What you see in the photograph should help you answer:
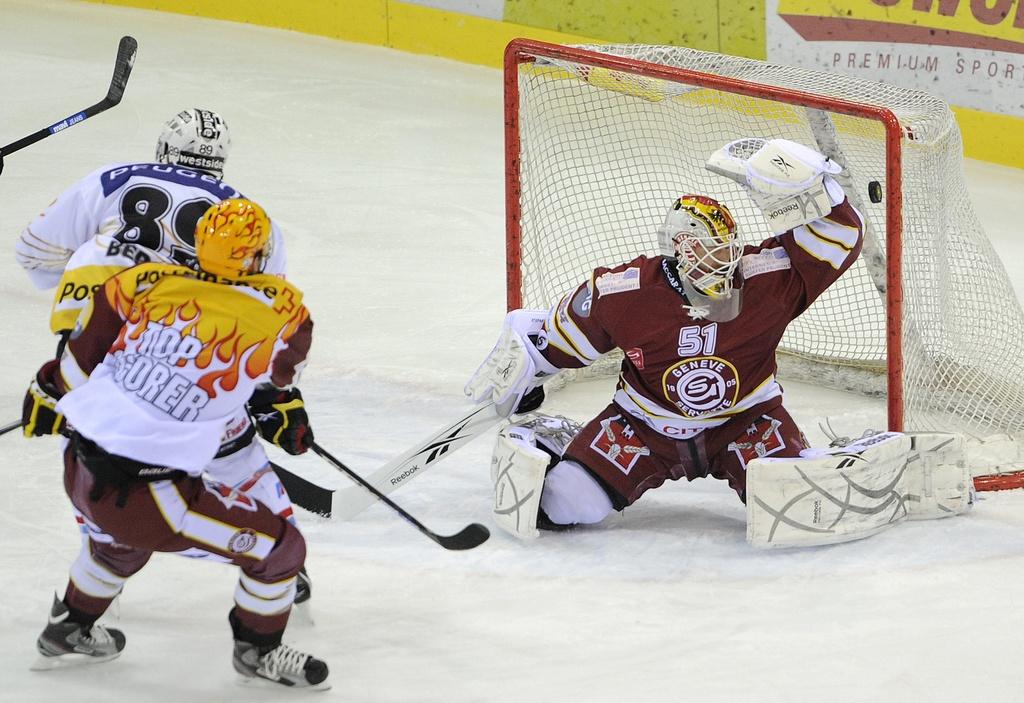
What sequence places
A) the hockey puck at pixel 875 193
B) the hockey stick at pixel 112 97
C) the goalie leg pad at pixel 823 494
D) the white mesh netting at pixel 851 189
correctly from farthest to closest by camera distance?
the hockey stick at pixel 112 97, the white mesh netting at pixel 851 189, the hockey puck at pixel 875 193, the goalie leg pad at pixel 823 494

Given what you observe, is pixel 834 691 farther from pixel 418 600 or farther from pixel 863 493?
pixel 418 600

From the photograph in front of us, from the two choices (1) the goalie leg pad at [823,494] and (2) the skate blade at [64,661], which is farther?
(1) the goalie leg pad at [823,494]

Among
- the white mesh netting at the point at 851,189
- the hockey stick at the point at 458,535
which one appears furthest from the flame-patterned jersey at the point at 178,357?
the white mesh netting at the point at 851,189

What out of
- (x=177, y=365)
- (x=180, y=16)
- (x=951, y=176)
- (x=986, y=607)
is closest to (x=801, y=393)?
(x=951, y=176)

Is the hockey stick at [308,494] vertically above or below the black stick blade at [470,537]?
below

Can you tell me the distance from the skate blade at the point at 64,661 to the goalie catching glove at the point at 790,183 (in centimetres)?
167

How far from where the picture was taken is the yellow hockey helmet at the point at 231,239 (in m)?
2.41

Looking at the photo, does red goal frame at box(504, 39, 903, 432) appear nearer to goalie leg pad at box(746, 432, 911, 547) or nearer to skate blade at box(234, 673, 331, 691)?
goalie leg pad at box(746, 432, 911, 547)

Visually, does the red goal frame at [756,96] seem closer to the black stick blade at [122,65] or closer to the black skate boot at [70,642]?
the black stick blade at [122,65]

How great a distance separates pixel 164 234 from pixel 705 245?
112 centimetres

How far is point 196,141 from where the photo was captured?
309 centimetres

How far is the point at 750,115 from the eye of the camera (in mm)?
4555

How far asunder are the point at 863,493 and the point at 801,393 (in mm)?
1233

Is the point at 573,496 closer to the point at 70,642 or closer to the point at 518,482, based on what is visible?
the point at 518,482
